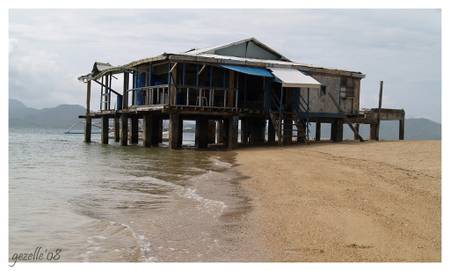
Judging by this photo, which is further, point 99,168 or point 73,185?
point 99,168

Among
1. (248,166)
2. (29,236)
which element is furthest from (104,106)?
(29,236)

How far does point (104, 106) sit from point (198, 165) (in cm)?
1847

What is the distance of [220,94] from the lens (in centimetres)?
2730

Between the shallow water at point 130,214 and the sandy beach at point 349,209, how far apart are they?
0.59 m

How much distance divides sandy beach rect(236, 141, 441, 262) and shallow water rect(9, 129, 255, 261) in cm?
59

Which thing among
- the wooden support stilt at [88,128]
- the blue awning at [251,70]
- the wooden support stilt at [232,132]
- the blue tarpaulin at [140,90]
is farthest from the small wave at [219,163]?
the wooden support stilt at [88,128]

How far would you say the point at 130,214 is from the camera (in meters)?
9.29

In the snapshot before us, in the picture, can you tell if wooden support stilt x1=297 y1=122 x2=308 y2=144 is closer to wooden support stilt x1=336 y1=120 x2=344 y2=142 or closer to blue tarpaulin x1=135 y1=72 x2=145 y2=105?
wooden support stilt x1=336 y1=120 x2=344 y2=142

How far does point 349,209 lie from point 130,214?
391 cm

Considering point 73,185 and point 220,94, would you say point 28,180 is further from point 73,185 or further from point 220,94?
point 220,94

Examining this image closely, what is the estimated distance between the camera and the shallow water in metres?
6.94

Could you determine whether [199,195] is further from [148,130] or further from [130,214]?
[148,130]

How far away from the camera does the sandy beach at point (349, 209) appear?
21.7 ft

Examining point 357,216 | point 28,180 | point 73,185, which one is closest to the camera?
point 357,216
